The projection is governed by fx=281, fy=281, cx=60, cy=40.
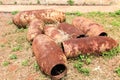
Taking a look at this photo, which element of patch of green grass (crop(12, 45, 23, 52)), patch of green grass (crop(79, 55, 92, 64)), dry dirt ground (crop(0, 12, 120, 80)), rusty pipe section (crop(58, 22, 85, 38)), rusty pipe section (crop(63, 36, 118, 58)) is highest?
rusty pipe section (crop(58, 22, 85, 38))

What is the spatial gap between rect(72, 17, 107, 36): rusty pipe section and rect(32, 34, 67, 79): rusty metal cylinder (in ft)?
4.98

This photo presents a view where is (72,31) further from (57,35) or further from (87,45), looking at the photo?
(87,45)

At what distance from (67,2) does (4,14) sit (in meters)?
2.72

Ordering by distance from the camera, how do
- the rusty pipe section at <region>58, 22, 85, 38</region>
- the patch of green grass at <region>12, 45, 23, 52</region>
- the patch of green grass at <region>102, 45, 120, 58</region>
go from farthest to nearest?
the patch of green grass at <region>12, 45, 23, 52</region> < the rusty pipe section at <region>58, 22, 85, 38</region> < the patch of green grass at <region>102, 45, 120, 58</region>

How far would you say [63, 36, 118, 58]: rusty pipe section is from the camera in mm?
6781

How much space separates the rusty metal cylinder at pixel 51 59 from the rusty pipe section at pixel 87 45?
1.45 ft

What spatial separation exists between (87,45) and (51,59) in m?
1.19

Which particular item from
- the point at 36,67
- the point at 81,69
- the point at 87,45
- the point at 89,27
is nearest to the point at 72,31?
the point at 89,27

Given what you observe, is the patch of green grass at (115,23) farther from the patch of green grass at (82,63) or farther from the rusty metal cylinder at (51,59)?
the rusty metal cylinder at (51,59)

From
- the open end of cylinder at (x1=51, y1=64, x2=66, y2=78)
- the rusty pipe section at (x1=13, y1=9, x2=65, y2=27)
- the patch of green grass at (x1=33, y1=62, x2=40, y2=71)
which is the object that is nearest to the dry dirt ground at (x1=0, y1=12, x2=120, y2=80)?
the patch of green grass at (x1=33, y1=62, x2=40, y2=71)

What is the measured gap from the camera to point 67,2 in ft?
39.6

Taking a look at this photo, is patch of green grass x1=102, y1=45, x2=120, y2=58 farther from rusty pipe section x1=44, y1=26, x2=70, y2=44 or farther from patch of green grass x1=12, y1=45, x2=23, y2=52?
patch of green grass x1=12, y1=45, x2=23, y2=52

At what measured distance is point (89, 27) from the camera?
7895mm

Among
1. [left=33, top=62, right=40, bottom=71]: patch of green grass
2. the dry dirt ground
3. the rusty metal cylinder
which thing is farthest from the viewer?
[left=33, top=62, right=40, bottom=71]: patch of green grass
